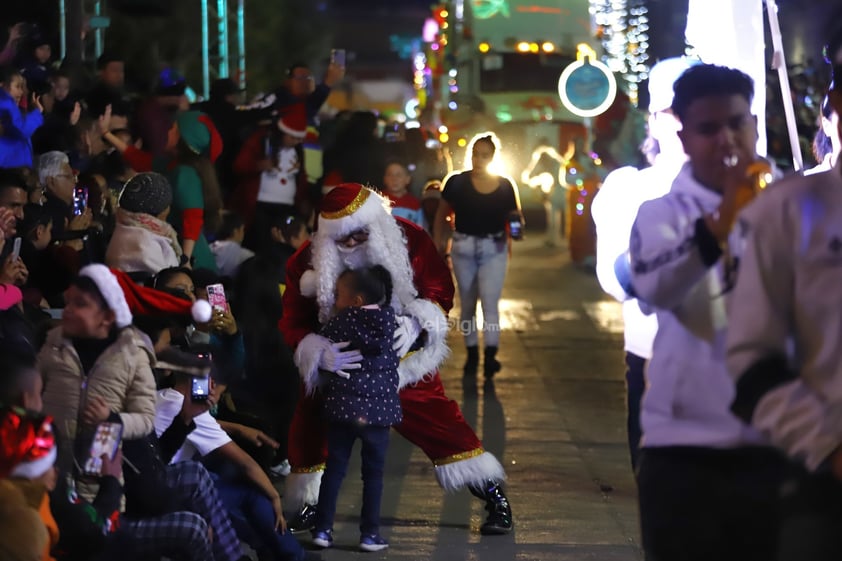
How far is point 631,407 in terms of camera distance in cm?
563

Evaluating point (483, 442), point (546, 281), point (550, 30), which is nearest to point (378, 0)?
point (550, 30)

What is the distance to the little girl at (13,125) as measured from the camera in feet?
28.6

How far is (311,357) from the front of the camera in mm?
6285

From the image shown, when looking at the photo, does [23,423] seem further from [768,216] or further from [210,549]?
[768,216]

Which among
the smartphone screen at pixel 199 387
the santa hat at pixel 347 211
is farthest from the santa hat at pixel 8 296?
the santa hat at pixel 347 211

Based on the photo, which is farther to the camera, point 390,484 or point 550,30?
point 550,30

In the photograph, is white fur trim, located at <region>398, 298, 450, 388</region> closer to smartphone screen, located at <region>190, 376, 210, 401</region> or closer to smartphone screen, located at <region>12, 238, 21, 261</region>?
smartphone screen, located at <region>190, 376, 210, 401</region>

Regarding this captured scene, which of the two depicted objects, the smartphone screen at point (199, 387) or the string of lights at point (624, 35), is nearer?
the smartphone screen at point (199, 387)

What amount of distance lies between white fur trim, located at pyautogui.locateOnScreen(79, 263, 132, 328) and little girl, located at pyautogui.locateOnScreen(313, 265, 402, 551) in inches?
65.3

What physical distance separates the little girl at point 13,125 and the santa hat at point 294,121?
2.61m

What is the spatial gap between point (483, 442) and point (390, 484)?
1.14 metres

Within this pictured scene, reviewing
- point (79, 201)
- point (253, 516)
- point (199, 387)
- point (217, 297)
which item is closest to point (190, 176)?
point (79, 201)

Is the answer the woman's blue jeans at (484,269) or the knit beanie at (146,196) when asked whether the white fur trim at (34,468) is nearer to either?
the knit beanie at (146,196)

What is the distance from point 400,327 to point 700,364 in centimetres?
314
